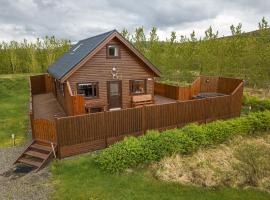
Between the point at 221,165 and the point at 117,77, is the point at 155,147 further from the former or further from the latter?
the point at 117,77

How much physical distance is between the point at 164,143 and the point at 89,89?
8368mm

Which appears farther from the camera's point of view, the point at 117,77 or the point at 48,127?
the point at 117,77

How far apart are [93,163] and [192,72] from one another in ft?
109

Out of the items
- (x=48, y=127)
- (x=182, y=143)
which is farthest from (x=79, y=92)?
(x=182, y=143)

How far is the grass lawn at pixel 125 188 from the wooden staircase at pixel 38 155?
3.82 feet

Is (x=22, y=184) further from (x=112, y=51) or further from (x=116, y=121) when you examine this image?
(x=112, y=51)

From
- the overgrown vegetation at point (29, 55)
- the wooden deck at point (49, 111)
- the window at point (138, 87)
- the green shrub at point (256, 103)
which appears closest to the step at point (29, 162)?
the wooden deck at point (49, 111)

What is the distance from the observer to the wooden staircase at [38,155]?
12.5 metres

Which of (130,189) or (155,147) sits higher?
(155,147)

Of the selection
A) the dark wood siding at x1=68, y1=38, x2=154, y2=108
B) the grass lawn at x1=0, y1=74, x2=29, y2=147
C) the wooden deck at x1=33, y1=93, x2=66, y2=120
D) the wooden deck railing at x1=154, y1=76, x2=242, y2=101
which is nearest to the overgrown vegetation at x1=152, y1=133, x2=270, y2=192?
the dark wood siding at x1=68, y1=38, x2=154, y2=108

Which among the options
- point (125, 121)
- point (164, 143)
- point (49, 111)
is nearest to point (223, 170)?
point (164, 143)

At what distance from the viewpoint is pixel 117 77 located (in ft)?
63.5

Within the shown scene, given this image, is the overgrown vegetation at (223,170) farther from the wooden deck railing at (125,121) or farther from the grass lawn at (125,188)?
the wooden deck railing at (125,121)

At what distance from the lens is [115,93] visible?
19.7 meters
